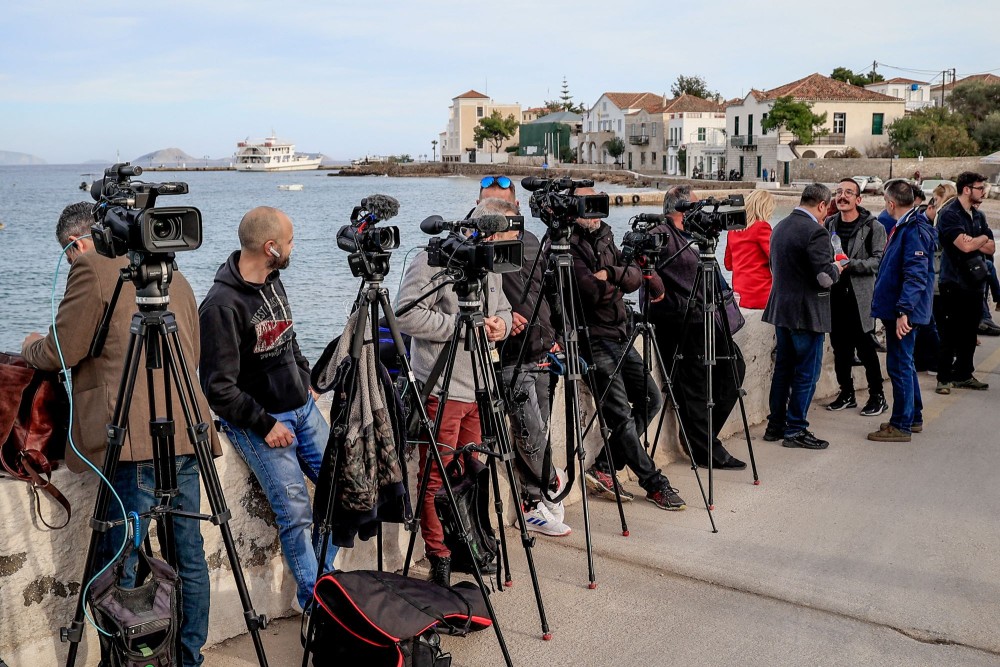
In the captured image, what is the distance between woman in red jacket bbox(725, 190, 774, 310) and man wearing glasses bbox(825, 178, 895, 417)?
19.6 inches

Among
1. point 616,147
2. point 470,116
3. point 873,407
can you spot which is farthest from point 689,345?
point 470,116

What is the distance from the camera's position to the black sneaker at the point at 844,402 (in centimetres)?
684

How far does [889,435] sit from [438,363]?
11.8 ft

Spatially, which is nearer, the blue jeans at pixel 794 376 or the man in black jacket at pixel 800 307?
the man in black jacket at pixel 800 307

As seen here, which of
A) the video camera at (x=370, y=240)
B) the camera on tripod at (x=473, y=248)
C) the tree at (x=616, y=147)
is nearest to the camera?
the video camera at (x=370, y=240)

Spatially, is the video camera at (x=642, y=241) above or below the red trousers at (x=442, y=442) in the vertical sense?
above

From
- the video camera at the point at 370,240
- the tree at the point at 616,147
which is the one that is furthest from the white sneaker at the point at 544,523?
the tree at the point at 616,147

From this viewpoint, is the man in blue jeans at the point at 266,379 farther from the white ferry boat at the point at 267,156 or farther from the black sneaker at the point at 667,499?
the white ferry boat at the point at 267,156

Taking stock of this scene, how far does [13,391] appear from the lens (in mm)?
2781

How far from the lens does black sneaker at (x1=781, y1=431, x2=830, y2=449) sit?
19.2 ft

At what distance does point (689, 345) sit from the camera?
5355 mm

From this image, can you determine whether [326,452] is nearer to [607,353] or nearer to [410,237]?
[607,353]

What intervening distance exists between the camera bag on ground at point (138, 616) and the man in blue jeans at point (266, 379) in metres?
0.65

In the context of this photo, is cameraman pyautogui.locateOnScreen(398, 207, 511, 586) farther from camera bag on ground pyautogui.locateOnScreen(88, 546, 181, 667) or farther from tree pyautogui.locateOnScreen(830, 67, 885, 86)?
tree pyautogui.locateOnScreen(830, 67, 885, 86)
